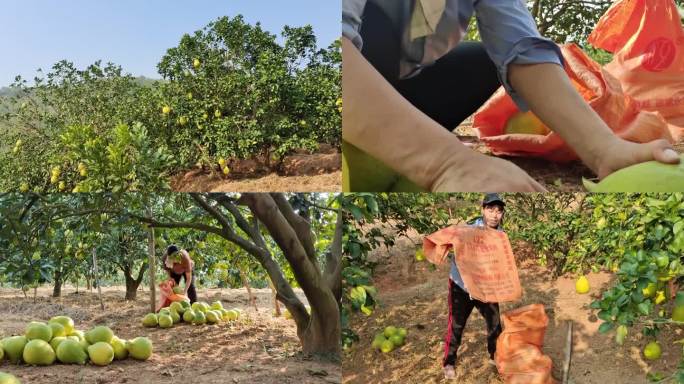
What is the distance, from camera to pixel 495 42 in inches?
72.6

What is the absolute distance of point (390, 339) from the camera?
2.17 m

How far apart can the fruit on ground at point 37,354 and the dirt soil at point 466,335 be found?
3.22 feet

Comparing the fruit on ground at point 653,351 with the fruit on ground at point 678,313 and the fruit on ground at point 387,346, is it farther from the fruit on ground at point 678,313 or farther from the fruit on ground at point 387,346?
the fruit on ground at point 387,346

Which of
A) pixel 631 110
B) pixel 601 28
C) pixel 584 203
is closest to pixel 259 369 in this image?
pixel 584 203

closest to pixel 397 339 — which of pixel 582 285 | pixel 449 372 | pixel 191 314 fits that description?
pixel 449 372

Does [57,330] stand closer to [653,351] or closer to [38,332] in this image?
[38,332]

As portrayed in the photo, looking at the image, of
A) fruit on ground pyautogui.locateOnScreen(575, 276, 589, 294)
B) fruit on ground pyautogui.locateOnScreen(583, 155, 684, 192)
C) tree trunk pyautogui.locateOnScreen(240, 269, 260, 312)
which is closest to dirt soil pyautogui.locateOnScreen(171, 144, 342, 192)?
tree trunk pyautogui.locateOnScreen(240, 269, 260, 312)

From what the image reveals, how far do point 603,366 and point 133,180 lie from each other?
2.46m

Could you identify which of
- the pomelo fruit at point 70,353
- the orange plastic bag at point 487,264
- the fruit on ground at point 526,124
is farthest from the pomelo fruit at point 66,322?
the fruit on ground at point 526,124

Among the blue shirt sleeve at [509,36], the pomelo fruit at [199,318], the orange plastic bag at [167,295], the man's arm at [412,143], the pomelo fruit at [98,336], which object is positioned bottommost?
the pomelo fruit at [98,336]

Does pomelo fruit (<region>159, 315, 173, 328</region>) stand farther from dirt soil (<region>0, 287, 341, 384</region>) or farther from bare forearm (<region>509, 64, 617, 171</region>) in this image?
bare forearm (<region>509, 64, 617, 171</region>)

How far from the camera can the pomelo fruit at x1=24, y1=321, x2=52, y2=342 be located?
2293 millimetres

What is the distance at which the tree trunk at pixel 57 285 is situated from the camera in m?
2.47

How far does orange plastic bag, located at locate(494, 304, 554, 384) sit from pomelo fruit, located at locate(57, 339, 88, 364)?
4.50 ft
